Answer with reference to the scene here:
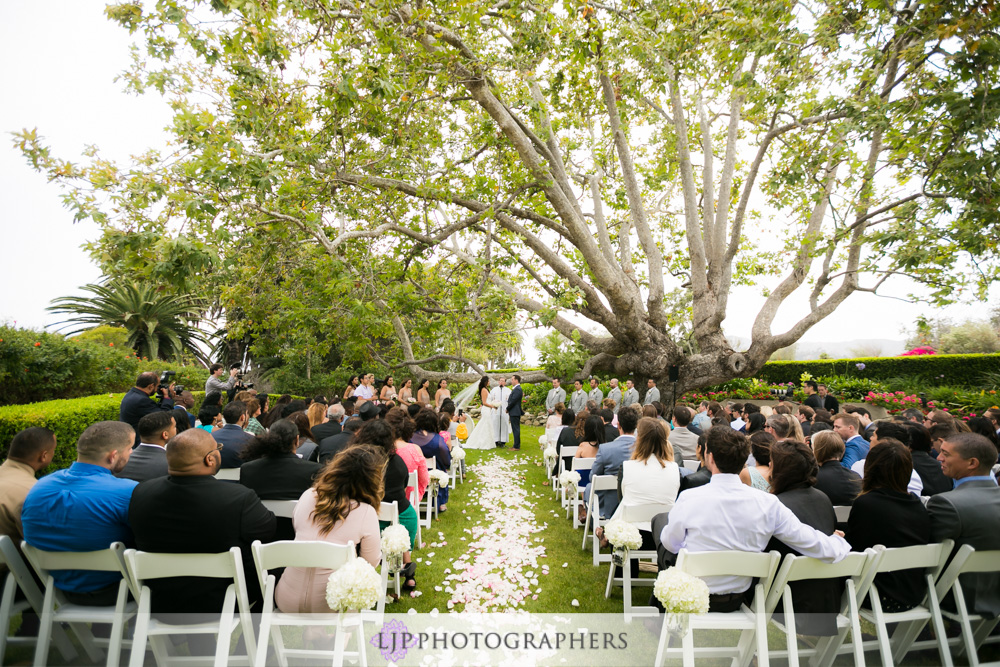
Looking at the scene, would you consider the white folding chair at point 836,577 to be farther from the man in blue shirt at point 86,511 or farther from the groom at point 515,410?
the groom at point 515,410

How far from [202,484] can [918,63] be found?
882 cm

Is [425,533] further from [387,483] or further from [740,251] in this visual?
[740,251]

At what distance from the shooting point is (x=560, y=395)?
509 inches

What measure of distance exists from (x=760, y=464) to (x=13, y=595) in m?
5.17

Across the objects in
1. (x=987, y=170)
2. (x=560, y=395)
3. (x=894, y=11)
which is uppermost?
(x=894, y=11)

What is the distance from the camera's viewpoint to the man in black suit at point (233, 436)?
14.8ft

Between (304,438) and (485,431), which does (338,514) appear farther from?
(485,431)

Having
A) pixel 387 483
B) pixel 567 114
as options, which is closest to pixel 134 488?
pixel 387 483

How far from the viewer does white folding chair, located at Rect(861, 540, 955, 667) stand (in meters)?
2.80

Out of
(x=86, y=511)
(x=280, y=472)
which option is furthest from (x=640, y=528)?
(x=86, y=511)

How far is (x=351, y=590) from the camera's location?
7.99ft

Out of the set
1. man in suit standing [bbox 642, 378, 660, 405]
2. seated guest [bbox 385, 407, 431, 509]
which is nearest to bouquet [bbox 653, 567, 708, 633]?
seated guest [bbox 385, 407, 431, 509]

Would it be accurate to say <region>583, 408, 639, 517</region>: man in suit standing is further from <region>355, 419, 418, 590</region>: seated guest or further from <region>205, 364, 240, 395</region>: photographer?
<region>205, 364, 240, 395</region>: photographer

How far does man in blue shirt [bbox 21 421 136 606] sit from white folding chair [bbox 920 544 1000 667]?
15.9ft
